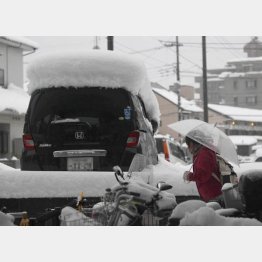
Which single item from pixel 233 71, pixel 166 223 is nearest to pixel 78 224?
pixel 166 223

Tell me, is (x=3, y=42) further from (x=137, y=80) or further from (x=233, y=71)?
(x=233, y=71)

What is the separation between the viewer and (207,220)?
268 cm

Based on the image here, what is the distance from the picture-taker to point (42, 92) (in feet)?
18.3

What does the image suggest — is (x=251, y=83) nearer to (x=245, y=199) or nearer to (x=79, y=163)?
(x=79, y=163)

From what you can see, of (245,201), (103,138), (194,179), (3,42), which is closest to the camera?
(245,201)

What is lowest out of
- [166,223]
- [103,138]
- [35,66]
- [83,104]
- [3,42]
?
[166,223]

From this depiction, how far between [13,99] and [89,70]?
18.5 m

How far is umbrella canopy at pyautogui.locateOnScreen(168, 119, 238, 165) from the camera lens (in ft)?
16.1

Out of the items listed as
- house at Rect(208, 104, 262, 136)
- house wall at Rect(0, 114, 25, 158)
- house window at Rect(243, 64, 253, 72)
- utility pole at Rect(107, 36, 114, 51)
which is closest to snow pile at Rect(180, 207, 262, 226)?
utility pole at Rect(107, 36, 114, 51)

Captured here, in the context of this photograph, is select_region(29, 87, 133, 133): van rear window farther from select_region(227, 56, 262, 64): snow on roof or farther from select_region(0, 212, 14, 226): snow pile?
select_region(227, 56, 262, 64): snow on roof

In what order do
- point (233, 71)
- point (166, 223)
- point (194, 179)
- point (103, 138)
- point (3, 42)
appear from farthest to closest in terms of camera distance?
point (233, 71) < point (3, 42) < point (103, 138) < point (194, 179) < point (166, 223)

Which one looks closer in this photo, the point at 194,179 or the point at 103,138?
the point at 194,179

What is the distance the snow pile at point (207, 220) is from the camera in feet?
8.78

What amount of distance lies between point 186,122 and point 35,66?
72.6 inches
